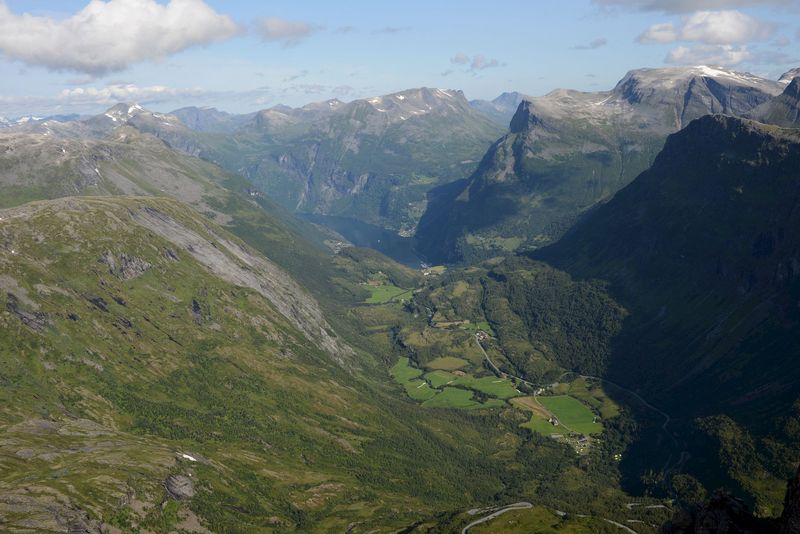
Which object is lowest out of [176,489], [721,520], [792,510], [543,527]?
[543,527]

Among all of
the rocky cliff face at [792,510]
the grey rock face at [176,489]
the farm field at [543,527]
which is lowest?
the farm field at [543,527]

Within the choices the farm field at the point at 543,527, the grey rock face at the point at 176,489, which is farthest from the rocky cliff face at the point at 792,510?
the grey rock face at the point at 176,489

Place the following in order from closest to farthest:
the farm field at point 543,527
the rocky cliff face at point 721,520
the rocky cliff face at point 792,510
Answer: the rocky cliff face at point 792,510
the rocky cliff face at point 721,520
the farm field at point 543,527

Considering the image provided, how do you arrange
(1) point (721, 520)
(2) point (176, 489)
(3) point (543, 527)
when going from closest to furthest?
(1) point (721, 520)
(3) point (543, 527)
(2) point (176, 489)

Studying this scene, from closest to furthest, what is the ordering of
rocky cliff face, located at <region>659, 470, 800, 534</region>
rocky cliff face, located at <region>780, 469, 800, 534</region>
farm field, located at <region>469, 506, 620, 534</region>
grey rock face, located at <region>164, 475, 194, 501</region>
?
1. rocky cliff face, located at <region>780, 469, 800, 534</region>
2. rocky cliff face, located at <region>659, 470, 800, 534</region>
3. farm field, located at <region>469, 506, 620, 534</region>
4. grey rock face, located at <region>164, 475, 194, 501</region>

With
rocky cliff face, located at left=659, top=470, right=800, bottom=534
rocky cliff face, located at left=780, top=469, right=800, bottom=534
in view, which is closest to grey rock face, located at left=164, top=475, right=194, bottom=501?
rocky cliff face, located at left=659, top=470, right=800, bottom=534

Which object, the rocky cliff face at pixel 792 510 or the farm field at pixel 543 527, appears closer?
the rocky cliff face at pixel 792 510

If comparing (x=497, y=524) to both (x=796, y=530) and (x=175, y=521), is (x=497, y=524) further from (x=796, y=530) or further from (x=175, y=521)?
(x=796, y=530)

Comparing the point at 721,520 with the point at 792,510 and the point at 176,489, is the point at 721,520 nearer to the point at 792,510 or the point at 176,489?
the point at 792,510

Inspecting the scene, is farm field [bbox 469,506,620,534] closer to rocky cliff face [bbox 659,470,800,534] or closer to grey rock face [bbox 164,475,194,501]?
grey rock face [bbox 164,475,194,501]

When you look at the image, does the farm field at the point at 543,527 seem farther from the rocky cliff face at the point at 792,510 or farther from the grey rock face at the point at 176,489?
the rocky cliff face at the point at 792,510

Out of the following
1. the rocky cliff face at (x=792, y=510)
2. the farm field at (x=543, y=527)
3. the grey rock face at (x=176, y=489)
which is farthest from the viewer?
the grey rock face at (x=176, y=489)

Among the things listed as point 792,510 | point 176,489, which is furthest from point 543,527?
point 792,510
